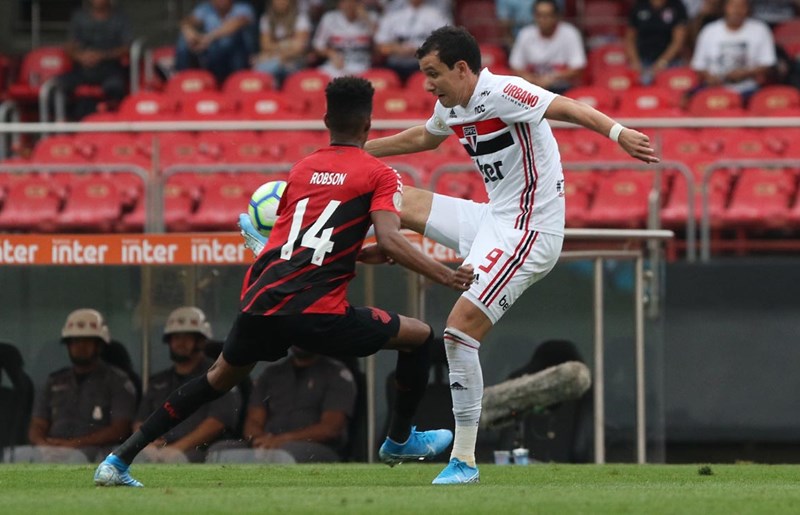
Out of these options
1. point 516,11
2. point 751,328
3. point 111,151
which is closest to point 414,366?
point 751,328

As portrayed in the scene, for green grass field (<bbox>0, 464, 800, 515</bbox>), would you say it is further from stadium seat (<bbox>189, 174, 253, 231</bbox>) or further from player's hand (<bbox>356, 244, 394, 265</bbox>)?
stadium seat (<bbox>189, 174, 253, 231</bbox>)

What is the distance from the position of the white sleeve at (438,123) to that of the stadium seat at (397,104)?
23.0 ft

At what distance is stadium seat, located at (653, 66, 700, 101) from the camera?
1599 cm

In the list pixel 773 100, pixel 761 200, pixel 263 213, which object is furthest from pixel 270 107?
pixel 263 213

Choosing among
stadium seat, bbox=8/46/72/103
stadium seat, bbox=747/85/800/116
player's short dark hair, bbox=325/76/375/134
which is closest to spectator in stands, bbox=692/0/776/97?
stadium seat, bbox=747/85/800/116

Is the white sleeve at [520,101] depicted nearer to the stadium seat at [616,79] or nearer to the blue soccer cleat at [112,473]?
the blue soccer cleat at [112,473]

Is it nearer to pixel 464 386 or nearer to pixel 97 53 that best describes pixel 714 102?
pixel 97 53

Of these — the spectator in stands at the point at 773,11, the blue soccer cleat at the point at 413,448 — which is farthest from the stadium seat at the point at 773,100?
the blue soccer cleat at the point at 413,448

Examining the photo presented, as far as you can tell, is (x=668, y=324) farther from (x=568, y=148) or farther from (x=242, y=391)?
(x=242, y=391)

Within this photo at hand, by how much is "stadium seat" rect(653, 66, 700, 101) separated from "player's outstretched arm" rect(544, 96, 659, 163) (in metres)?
8.44

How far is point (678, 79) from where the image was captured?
1609 centimetres

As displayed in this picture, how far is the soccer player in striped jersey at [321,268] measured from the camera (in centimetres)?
716

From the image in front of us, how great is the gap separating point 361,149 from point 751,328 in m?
5.91

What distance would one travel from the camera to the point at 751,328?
12383 mm
